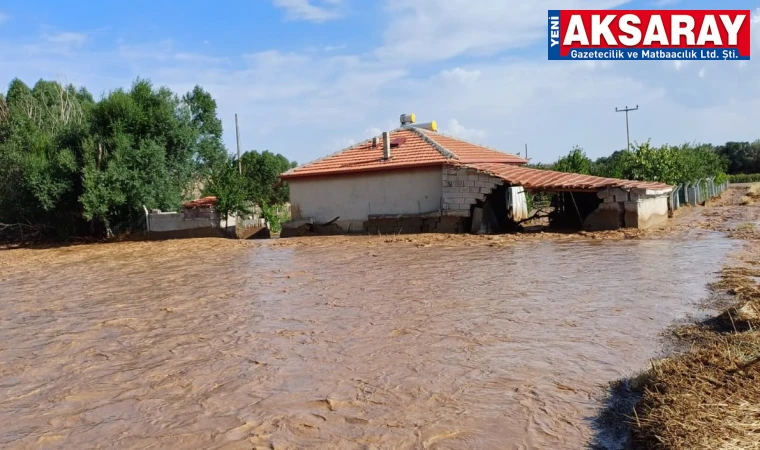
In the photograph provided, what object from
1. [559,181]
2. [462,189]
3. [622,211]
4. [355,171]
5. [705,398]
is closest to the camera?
[705,398]

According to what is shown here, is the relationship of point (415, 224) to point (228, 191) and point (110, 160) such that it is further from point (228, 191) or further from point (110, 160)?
point (110, 160)

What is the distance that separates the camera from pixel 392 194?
21.3 metres

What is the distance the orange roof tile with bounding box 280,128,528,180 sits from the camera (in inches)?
820

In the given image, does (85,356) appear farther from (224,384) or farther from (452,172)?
(452,172)

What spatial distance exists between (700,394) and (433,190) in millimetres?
16212

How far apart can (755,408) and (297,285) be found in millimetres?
8876

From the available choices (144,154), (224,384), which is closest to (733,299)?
Result: (224,384)

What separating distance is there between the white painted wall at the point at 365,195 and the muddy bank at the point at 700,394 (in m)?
13.8

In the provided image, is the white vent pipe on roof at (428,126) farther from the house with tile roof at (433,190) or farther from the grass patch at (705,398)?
the grass patch at (705,398)

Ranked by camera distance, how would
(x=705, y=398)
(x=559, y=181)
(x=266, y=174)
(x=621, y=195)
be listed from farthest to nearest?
(x=266, y=174) → (x=559, y=181) → (x=621, y=195) → (x=705, y=398)

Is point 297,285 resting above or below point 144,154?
below


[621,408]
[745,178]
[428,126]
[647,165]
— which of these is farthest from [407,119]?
[745,178]

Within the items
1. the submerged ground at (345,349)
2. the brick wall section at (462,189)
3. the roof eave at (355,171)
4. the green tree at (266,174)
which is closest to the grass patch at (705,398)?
the submerged ground at (345,349)

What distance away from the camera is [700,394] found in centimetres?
453
